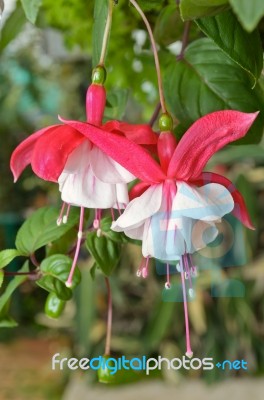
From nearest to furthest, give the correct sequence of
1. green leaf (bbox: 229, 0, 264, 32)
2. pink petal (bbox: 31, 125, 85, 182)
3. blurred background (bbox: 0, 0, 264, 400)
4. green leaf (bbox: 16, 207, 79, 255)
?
green leaf (bbox: 229, 0, 264, 32)
pink petal (bbox: 31, 125, 85, 182)
green leaf (bbox: 16, 207, 79, 255)
blurred background (bbox: 0, 0, 264, 400)

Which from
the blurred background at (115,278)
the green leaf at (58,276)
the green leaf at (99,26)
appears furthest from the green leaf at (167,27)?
the green leaf at (58,276)

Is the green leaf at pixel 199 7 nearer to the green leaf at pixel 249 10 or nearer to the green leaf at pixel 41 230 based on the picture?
the green leaf at pixel 249 10

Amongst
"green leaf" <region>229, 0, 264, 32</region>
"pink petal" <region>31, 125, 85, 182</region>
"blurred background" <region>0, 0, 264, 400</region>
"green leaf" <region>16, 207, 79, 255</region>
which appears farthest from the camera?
"blurred background" <region>0, 0, 264, 400</region>

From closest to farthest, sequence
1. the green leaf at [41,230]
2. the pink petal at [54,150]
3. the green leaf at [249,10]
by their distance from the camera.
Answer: the green leaf at [249,10]
the pink petal at [54,150]
the green leaf at [41,230]

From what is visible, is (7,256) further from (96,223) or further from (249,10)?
(249,10)

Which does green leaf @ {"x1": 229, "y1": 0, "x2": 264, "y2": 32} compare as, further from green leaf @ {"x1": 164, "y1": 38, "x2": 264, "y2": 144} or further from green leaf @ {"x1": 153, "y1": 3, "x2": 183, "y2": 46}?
green leaf @ {"x1": 153, "y1": 3, "x2": 183, "y2": 46}

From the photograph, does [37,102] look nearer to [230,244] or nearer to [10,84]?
[10,84]

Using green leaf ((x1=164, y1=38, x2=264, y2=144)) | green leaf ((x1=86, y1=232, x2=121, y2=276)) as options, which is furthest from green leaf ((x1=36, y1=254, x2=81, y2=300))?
green leaf ((x1=164, y1=38, x2=264, y2=144))
